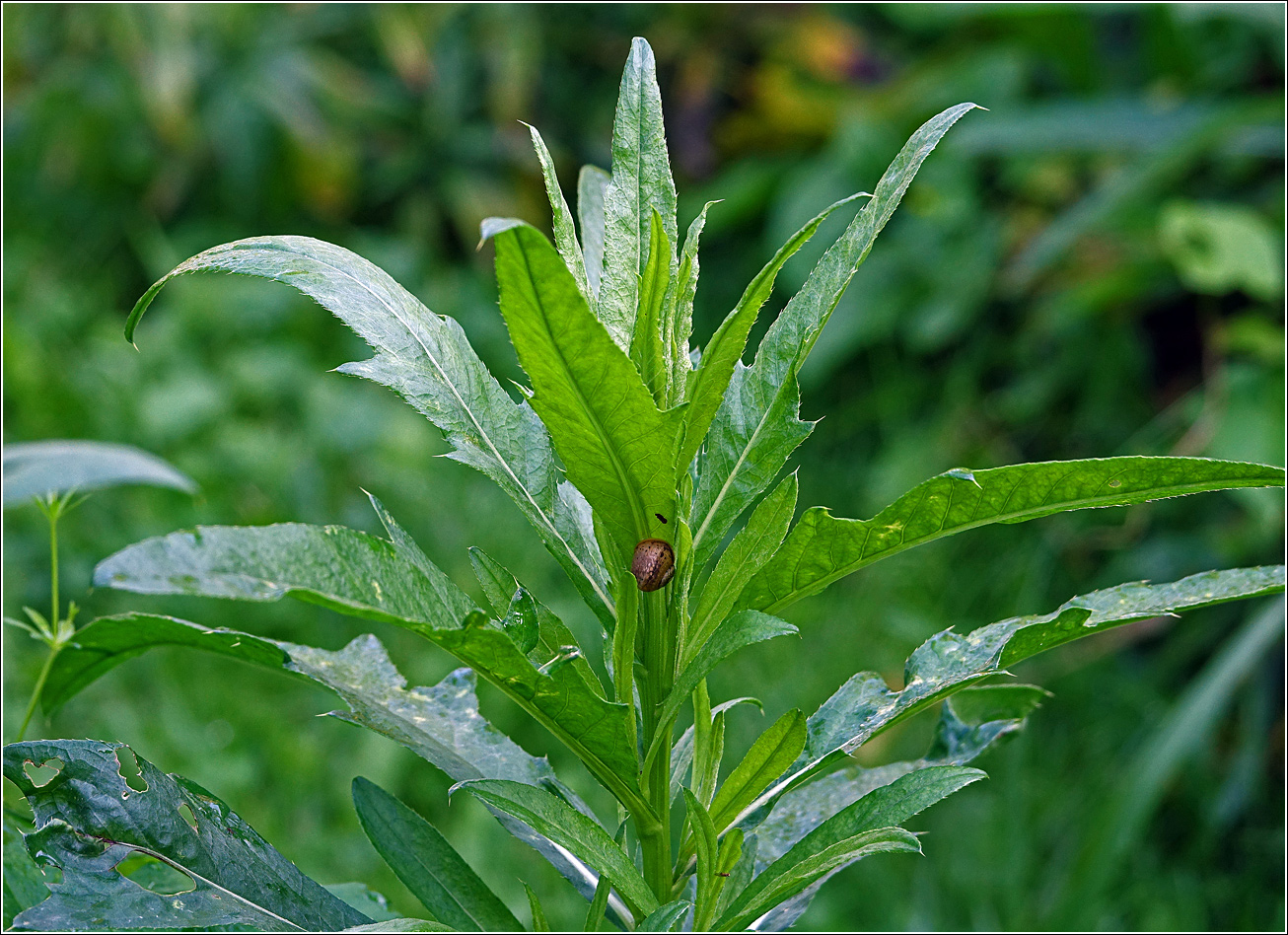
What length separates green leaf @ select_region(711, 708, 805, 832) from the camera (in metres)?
0.48

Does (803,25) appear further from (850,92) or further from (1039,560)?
(1039,560)

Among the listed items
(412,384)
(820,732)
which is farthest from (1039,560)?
(412,384)

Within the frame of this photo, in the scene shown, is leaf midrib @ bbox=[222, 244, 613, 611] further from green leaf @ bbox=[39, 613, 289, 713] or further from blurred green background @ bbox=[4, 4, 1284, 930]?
blurred green background @ bbox=[4, 4, 1284, 930]

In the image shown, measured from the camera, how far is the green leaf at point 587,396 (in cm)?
39

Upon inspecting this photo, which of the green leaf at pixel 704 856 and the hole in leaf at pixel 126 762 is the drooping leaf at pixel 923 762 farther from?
the hole in leaf at pixel 126 762

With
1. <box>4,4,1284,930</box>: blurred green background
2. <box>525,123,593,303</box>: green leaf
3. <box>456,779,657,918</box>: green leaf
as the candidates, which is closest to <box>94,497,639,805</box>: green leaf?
<box>456,779,657,918</box>: green leaf

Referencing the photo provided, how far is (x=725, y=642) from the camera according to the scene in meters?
0.44

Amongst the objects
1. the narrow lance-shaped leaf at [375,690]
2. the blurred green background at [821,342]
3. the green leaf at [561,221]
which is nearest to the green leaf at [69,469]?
the narrow lance-shaped leaf at [375,690]

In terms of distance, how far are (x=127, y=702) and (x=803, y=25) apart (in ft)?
6.97

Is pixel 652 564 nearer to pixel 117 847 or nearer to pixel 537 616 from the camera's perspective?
pixel 537 616

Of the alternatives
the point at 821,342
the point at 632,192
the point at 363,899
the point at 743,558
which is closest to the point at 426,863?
the point at 363,899

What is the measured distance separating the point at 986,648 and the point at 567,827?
185 millimetres

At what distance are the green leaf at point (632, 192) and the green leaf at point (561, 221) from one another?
1 centimetres

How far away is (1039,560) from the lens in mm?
2111
